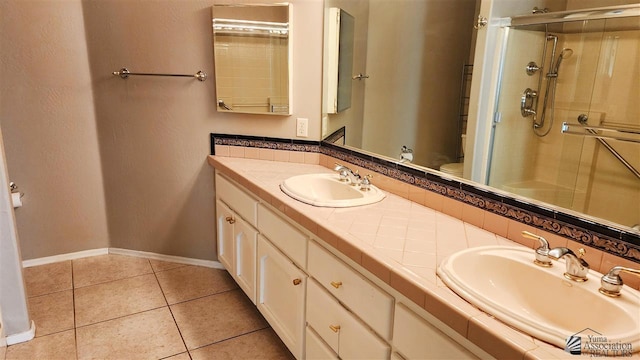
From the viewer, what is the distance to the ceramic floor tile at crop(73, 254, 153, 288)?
9.19 ft

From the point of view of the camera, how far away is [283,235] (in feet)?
6.08

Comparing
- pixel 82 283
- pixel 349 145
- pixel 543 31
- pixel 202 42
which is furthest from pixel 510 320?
pixel 82 283

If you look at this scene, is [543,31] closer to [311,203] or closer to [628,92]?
[628,92]

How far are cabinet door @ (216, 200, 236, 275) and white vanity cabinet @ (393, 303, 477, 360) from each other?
1402 millimetres

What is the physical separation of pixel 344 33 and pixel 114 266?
2197mm

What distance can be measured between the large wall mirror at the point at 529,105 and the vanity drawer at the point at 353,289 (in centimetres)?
60

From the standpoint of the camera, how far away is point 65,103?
2.79 metres

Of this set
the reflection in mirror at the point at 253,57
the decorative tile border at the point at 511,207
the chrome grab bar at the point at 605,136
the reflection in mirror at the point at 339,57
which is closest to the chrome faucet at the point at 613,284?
the decorative tile border at the point at 511,207

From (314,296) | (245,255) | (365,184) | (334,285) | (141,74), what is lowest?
(245,255)

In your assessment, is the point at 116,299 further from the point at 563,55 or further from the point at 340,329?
the point at 563,55

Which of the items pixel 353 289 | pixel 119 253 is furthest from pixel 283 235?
pixel 119 253

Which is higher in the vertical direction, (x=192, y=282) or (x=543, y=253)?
(x=543, y=253)

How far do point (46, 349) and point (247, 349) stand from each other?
99 cm

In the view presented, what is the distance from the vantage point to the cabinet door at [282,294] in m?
1.78
